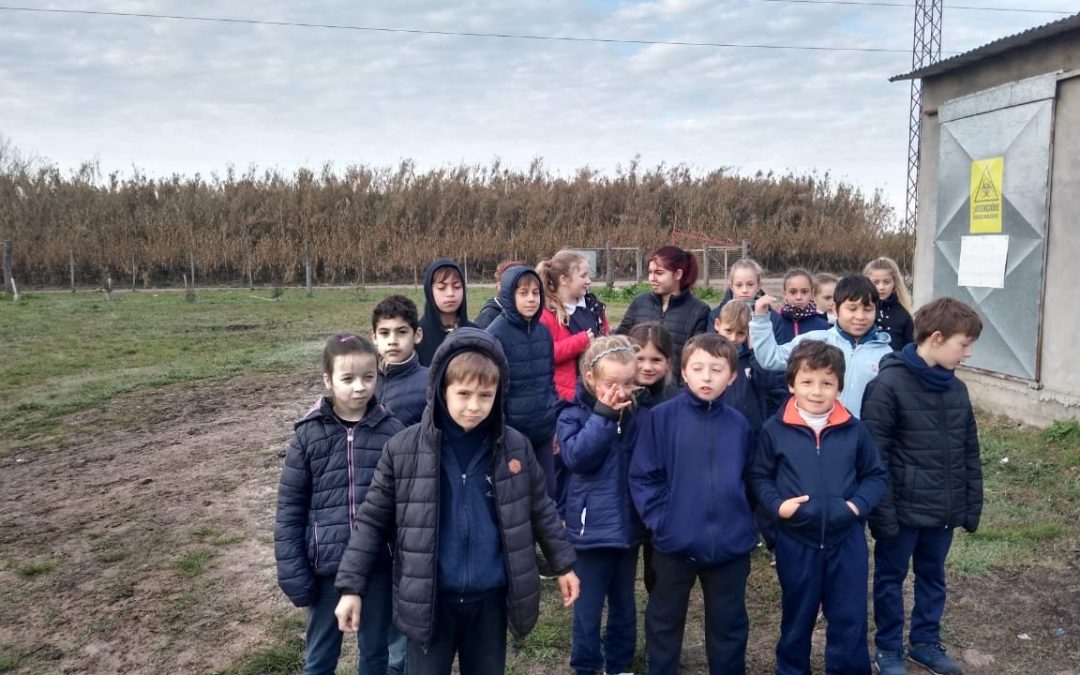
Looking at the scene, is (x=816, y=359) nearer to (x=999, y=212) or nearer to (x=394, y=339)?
(x=394, y=339)

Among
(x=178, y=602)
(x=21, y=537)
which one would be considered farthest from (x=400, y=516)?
(x=21, y=537)

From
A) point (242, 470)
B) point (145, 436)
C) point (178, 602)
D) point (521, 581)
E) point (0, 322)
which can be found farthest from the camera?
point (0, 322)

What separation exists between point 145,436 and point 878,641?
6544 mm

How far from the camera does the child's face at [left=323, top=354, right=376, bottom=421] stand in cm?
285

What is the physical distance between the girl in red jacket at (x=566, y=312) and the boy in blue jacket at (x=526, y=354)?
14.3 inches

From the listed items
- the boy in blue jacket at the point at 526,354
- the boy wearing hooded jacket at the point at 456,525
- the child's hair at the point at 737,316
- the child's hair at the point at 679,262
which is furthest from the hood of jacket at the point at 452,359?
the child's hair at the point at 679,262

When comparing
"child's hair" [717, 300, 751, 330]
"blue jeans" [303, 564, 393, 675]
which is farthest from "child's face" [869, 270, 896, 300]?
"blue jeans" [303, 564, 393, 675]

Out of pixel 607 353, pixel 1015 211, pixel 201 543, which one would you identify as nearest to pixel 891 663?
pixel 607 353

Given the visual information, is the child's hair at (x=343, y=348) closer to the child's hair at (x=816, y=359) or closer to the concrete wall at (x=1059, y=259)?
the child's hair at (x=816, y=359)

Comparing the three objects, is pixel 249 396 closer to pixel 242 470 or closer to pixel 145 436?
pixel 145 436

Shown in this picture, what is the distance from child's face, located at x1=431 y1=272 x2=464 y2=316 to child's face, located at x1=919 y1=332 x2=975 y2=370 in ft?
7.16

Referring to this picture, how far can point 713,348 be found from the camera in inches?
122

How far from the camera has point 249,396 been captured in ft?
30.2

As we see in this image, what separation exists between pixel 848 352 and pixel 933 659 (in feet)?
4.47
